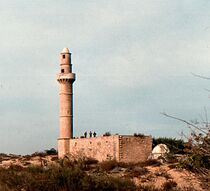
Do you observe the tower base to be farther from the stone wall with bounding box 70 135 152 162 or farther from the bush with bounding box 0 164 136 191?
the bush with bounding box 0 164 136 191

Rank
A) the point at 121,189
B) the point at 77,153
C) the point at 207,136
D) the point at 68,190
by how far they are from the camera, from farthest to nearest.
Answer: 1. the point at 77,153
2. the point at 121,189
3. the point at 68,190
4. the point at 207,136

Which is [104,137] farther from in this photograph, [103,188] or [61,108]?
[103,188]

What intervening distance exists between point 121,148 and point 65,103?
7.53 m

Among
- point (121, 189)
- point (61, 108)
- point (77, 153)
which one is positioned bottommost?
point (121, 189)

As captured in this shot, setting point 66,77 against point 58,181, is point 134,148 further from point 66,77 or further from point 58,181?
point 58,181

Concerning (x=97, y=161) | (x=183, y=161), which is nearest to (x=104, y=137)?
(x=97, y=161)

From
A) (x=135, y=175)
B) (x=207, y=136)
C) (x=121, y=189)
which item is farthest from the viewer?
(x=135, y=175)

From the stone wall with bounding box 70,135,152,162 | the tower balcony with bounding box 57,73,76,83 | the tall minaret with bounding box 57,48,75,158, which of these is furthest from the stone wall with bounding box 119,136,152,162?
the tower balcony with bounding box 57,73,76,83

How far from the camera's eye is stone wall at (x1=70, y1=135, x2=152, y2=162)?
2742 centimetres

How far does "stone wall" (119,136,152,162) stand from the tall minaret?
6.40 m

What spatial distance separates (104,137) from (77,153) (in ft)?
11.2

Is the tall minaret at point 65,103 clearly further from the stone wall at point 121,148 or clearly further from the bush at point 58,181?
the bush at point 58,181

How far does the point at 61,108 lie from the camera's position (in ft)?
109

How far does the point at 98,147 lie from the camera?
95.3 ft
